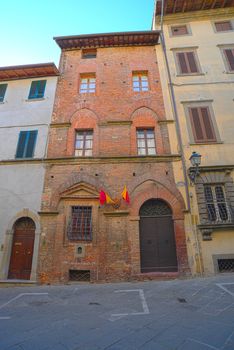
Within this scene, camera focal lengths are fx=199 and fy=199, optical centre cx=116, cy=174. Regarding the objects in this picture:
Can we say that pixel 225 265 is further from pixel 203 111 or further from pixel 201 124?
pixel 203 111

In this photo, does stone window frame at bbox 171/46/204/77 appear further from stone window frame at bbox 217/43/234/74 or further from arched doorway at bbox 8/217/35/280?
arched doorway at bbox 8/217/35/280

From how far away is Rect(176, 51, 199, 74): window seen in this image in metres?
11.1

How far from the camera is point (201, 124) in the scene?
9656 mm

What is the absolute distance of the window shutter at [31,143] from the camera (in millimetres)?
9727

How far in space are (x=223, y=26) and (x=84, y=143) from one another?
11.7 meters

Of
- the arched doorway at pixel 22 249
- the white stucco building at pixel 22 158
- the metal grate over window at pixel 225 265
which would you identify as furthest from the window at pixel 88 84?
the metal grate over window at pixel 225 265

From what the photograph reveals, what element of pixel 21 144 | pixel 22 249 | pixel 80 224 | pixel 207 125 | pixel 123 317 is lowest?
pixel 123 317

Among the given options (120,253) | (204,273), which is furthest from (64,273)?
(204,273)

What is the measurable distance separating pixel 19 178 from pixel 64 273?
467cm

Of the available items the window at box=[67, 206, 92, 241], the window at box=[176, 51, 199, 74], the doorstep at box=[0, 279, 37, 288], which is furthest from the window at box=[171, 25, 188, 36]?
the doorstep at box=[0, 279, 37, 288]

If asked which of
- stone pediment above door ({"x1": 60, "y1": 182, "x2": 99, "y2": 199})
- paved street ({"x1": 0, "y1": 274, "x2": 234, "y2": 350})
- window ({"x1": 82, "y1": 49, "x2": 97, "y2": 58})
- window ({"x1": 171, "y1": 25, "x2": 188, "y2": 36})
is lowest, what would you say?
paved street ({"x1": 0, "y1": 274, "x2": 234, "y2": 350})

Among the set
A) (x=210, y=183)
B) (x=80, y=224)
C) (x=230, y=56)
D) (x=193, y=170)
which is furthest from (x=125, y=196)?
(x=230, y=56)

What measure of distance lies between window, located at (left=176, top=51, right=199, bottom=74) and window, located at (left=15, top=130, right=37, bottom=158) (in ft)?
28.7

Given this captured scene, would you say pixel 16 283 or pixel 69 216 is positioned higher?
pixel 69 216
